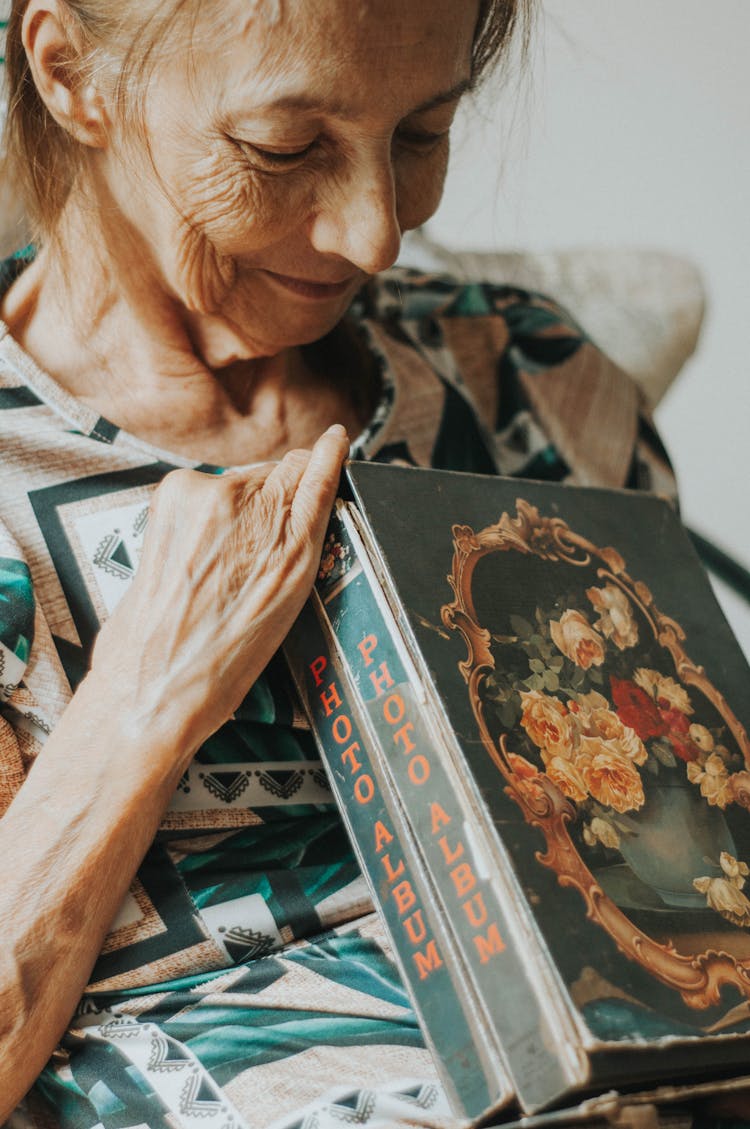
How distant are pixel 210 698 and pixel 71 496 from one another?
238 mm

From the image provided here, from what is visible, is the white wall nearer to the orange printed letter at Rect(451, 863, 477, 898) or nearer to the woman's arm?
the woman's arm

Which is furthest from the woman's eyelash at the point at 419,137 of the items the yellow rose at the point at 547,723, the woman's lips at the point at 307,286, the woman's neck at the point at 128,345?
the yellow rose at the point at 547,723

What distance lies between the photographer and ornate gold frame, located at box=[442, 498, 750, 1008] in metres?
0.67

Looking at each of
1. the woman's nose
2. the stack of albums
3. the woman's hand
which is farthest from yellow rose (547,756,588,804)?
the woman's nose

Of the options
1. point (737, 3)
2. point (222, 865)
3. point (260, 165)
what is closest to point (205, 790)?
point (222, 865)

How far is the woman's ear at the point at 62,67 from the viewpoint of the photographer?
0.81m

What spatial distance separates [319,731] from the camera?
2.59ft

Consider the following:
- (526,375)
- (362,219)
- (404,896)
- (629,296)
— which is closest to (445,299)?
(526,375)

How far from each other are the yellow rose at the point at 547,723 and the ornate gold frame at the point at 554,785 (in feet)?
0.10

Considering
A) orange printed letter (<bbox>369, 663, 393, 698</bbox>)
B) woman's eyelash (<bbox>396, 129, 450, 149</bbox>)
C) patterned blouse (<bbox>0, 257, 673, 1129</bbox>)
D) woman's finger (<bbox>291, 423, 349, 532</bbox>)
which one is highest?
woman's eyelash (<bbox>396, 129, 450, 149</bbox>)

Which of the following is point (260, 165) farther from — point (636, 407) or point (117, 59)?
point (636, 407)

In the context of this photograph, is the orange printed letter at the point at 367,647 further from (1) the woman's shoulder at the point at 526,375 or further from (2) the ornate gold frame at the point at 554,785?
(1) the woman's shoulder at the point at 526,375

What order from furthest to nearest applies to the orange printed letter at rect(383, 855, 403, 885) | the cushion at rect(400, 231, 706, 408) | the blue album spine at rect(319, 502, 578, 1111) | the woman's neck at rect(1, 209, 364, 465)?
the cushion at rect(400, 231, 706, 408) → the woman's neck at rect(1, 209, 364, 465) → the orange printed letter at rect(383, 855, 403, 885) → the blue album spine at rect(319, 502, 578, 1111)

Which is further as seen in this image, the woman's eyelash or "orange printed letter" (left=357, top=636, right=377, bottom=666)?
the woman's eyelash
